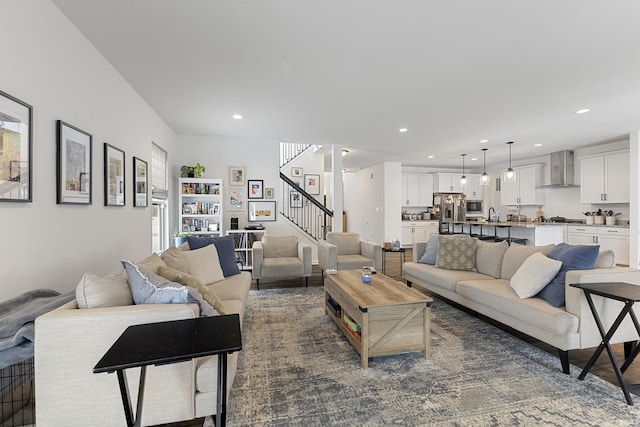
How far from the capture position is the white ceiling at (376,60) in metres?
1.96

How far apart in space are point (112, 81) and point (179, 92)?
0.69 meters

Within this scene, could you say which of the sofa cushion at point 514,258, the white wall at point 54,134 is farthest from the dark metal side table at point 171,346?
the sofa cushion at point 514,258

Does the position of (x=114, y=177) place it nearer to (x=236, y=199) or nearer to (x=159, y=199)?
(x=159, y=199)

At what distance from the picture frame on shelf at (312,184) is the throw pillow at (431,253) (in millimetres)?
3953

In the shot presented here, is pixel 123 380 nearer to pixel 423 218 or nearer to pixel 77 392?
pixel 77 392

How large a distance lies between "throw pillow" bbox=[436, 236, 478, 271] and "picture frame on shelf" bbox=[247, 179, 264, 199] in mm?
3480

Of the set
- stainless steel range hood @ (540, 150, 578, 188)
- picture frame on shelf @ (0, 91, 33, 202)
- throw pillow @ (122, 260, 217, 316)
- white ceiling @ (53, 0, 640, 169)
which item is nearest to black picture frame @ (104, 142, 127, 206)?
white ceiling @ (53, 0, 640, 169)

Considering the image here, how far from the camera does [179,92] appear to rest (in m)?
3.35

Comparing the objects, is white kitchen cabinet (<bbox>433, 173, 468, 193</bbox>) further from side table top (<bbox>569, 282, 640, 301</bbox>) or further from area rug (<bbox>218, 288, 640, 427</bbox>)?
side table top (<bbox>569, 282, 640, 301</bbox>)

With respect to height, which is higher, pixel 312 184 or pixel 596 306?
pixel 312 184

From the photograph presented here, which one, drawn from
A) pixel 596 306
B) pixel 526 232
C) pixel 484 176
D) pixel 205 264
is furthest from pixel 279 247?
pixel 526 232

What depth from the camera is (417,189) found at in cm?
892

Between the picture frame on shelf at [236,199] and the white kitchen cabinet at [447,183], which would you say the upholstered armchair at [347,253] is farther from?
the white kitchen cabinet at [447,183]

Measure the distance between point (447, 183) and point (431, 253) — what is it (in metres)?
5.73
